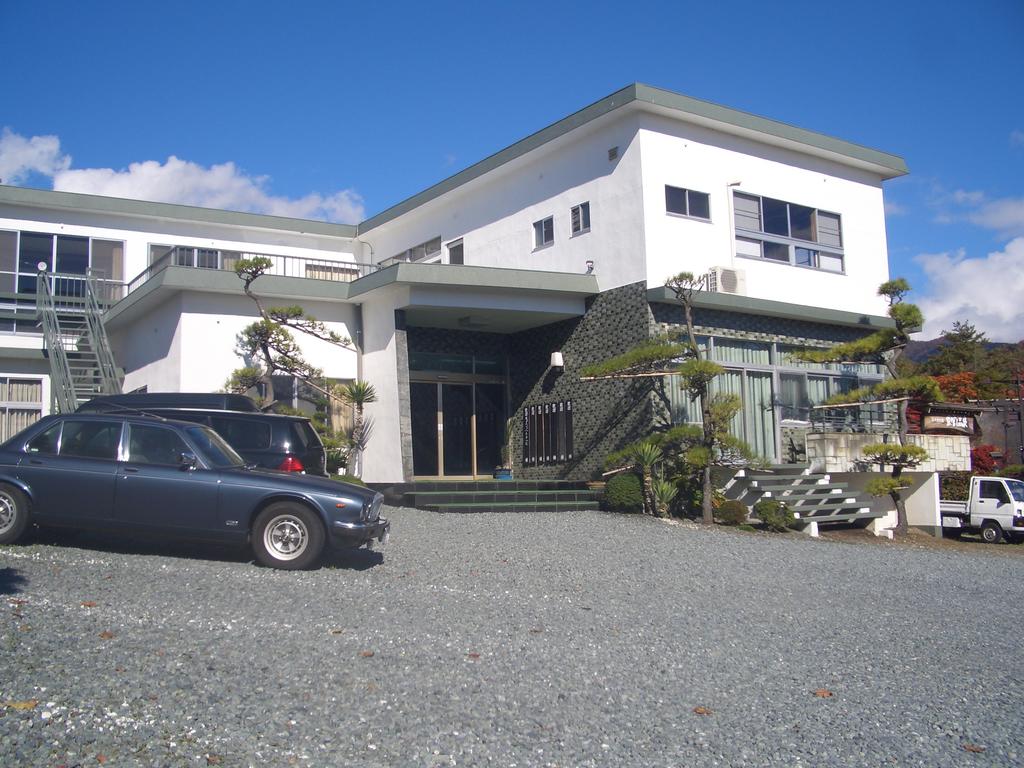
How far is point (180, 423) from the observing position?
9547mm

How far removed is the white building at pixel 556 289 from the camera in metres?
17.7

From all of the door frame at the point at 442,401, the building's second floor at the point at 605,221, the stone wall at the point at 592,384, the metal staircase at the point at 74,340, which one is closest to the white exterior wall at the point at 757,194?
the building's second floor at the point at 605,221

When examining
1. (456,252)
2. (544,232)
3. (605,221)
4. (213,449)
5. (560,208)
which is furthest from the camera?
(456,252)

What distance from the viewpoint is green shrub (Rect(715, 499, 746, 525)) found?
1568 cm

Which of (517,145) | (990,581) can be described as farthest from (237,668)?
(517,145)

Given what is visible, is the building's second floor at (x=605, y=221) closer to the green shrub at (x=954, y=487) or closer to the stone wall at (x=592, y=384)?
the stone wall at (x=592, y=384)

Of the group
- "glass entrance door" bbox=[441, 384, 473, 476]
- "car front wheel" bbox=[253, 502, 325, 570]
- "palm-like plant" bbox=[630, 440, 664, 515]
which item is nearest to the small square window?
"palm-like plant" bbox=[630, 440, 664, 515]

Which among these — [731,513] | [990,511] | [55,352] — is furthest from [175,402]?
[990,511]

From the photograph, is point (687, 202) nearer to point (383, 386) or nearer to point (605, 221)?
point (605, 221)

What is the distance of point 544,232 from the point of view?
20.1 metres

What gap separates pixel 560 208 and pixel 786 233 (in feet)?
16.4

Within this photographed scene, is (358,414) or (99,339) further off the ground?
(99,339)

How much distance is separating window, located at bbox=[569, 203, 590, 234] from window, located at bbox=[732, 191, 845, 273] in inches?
120

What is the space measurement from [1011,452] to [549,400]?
21.0 metres
